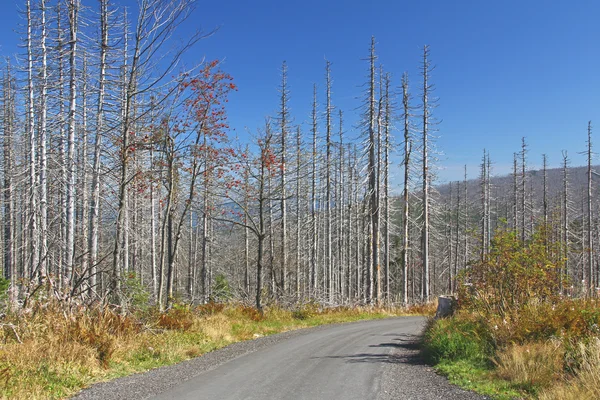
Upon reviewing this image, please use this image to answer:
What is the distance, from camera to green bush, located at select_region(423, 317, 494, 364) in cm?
849

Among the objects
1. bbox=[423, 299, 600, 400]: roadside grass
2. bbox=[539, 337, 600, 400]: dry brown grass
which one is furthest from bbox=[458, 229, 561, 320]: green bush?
bbox=[539, 337, 600, 400]: dry brown grass

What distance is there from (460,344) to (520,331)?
3.80 ft

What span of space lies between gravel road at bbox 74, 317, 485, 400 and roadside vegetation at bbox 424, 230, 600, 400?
0.68 metres

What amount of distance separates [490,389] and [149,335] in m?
7.62

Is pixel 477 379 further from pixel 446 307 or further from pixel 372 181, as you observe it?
pixel 372 181

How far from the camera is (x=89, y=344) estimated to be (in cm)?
843

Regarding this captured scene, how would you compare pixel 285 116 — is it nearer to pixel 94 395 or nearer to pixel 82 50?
pixel 82 50

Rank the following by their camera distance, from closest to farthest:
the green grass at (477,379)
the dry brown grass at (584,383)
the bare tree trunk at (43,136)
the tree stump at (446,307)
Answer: the dry brown grass at (584,383)
the green grass at (477,379)
the tree stump at (446,307)
the bare tree trunk at (43,136)

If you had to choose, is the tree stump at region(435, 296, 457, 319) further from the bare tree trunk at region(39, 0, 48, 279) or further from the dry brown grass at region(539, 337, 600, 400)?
the bare tree trunk at region(39, 0, 48, 279)

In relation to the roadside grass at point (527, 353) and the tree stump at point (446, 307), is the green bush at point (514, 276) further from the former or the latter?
the tree stump at point (446, 307)

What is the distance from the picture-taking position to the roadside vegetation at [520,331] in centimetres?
641

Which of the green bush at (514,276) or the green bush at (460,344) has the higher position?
the green bush at (514,276)

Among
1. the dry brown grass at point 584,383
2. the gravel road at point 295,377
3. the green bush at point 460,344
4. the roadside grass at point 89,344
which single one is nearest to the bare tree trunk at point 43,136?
the roadside grass at point 89,344

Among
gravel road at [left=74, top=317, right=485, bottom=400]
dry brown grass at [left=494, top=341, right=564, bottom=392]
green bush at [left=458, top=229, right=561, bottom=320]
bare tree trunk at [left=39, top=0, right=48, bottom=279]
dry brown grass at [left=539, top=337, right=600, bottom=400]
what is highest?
bare tree trunk at [left=39, top=0, right=48, bottom=279]
